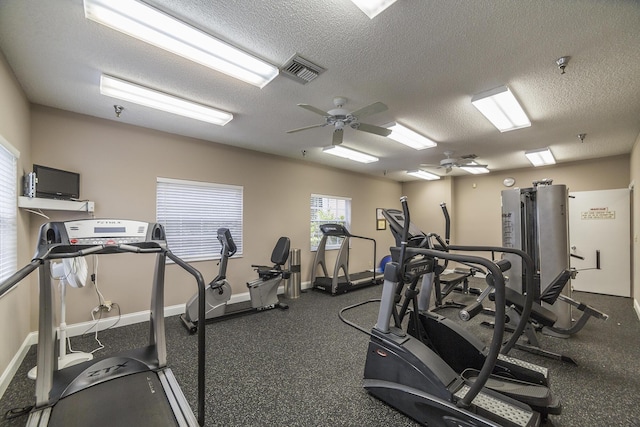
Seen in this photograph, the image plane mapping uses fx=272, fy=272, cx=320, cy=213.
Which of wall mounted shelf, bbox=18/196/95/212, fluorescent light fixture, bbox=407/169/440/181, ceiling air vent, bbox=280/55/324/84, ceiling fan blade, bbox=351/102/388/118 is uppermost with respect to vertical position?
ceiling air vent, bbox=280/55/324/84

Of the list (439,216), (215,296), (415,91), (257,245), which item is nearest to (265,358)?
(215,296)

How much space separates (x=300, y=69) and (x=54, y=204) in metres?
3.04

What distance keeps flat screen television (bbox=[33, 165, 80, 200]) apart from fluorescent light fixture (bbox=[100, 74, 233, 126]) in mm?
1141

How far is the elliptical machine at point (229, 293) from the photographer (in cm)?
362

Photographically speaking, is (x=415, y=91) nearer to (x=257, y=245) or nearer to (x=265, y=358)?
(x=265, y=358)

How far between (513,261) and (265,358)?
11.5 ft

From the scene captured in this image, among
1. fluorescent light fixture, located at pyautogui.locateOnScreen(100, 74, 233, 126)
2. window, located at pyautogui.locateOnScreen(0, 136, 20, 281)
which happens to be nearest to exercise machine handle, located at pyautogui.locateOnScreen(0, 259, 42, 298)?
window, located at pyautogui.locateOnScreen(0, 136, 20, 281)

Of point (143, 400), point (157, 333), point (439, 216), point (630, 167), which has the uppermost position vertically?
point (630, 167)

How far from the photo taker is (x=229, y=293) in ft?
12.9

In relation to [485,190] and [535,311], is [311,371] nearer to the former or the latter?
[535,311]

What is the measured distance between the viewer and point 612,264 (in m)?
5.29

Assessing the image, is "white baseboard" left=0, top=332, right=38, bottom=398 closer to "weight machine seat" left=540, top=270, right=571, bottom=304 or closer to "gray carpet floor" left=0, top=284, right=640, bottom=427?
"gray carpet floor" left=0, top=284, right=640, bottom=427

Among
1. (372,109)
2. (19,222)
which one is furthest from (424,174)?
(19,222)

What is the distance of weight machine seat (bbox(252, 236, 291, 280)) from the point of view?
14.5ft
